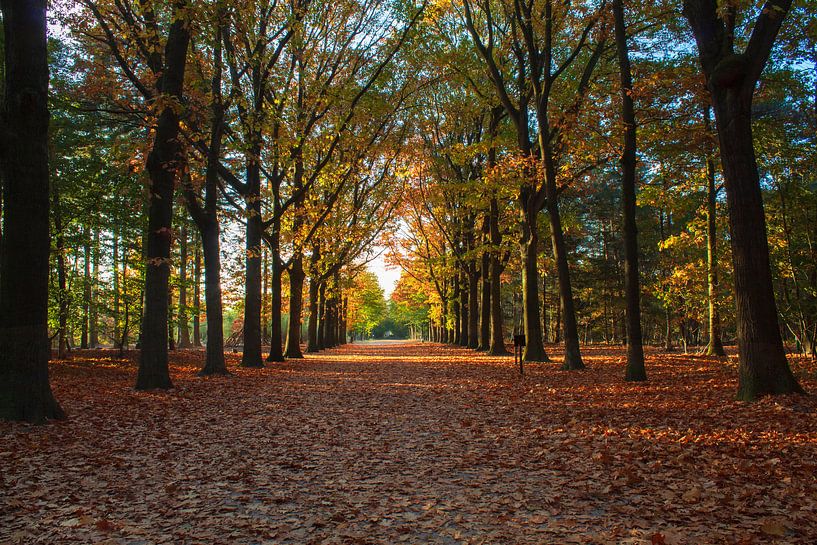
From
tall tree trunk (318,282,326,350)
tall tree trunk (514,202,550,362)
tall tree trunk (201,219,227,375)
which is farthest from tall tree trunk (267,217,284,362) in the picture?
tall tree trunk (318,282,326,350)

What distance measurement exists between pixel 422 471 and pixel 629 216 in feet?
30.1

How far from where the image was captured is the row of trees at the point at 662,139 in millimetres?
8078

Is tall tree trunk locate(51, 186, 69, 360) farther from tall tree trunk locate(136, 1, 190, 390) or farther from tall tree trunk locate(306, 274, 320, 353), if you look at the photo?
tall tree trunk locate(306, 274, 320, 353)

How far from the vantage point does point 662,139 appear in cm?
1457

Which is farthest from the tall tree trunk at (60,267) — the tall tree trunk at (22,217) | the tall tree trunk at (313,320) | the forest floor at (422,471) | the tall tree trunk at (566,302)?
the tall tree trunk at (313,320)

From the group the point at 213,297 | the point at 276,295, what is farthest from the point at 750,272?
the point at 276,295

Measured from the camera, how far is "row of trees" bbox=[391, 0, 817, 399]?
318 inches

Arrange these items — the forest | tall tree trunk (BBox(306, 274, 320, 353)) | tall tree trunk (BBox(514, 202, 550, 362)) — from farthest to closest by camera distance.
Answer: tall tree trunk (BBox(306, 274, 320, 353)) → tall tree trunk (BBox(514, 202, 550, 362)) → the forest

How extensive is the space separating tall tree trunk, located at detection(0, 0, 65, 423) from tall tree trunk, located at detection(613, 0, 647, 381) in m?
11.4

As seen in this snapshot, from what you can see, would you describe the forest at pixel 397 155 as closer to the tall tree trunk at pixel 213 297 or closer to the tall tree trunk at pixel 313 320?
the tall tree trunk at pixel 213 297

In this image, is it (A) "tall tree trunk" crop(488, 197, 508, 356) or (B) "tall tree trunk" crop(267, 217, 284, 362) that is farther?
(A) "tall tree trunk" crop(488, 197, 508, 356)

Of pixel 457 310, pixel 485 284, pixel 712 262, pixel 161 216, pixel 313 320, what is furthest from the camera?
pixel 457 310

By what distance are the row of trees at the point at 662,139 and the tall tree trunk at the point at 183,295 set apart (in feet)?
39.6

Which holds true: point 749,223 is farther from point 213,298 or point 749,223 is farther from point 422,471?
point 213,298
